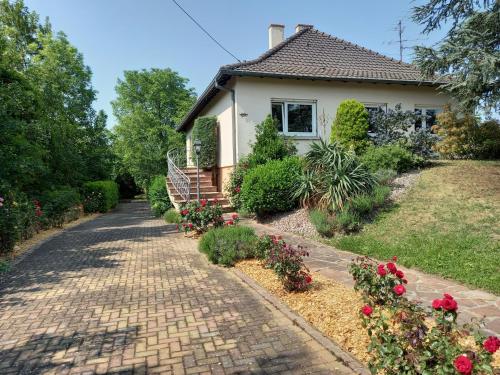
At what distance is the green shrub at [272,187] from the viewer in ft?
Result: 31.8

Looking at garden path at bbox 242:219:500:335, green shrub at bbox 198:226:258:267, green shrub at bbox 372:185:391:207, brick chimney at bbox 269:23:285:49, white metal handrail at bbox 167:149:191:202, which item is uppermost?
brick chimney at bbox 269:23:285:49

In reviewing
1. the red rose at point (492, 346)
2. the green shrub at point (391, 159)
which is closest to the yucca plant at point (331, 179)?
the green shrub at point (391, 159)

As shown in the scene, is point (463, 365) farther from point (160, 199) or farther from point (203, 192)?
point (160, 199)

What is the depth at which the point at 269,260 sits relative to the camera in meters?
5.44

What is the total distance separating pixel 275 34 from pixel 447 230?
1291 cm

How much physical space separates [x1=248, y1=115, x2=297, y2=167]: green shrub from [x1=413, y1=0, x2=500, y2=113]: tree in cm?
462

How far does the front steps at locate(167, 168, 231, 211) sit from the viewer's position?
505 inches

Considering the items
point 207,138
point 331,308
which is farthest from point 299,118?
point 331,308

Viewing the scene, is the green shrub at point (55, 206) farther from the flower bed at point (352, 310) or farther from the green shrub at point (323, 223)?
the flower bed at point (352, 310)

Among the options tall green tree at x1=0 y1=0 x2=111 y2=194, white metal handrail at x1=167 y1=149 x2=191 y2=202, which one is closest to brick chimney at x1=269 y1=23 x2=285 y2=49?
white metal handrail at x1=167 y1=149 x2=191 y2=202

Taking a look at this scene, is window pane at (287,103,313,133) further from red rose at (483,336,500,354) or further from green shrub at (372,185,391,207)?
red rose at (483,336,500,354)

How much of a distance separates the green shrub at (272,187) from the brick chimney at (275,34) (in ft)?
28.6

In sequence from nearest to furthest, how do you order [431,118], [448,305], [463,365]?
[463,365] → [448,305] → [431,118]

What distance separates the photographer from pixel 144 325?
13.1 ft
